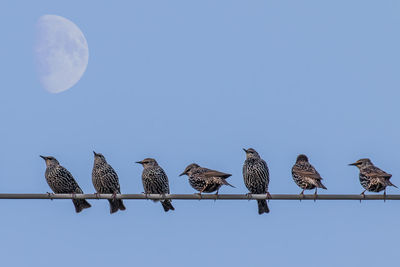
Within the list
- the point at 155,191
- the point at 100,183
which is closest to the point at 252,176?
the point at 155,191

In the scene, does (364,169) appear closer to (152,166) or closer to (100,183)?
(152,166)

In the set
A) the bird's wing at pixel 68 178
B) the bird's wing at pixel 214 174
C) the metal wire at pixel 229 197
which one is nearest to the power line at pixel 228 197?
the metal wire at pixel 229 197

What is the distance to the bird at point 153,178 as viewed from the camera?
1831 cm

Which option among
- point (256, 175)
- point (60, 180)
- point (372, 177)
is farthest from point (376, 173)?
point (60, 180)

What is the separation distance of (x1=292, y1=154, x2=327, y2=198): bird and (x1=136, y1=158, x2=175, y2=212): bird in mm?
2895

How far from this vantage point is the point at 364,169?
54.3 feet

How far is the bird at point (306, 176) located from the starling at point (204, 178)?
5.22ft

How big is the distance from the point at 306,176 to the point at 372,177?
4.69 ft

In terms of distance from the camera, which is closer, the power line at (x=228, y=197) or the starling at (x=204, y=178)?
the power line at (x=228, y=197)

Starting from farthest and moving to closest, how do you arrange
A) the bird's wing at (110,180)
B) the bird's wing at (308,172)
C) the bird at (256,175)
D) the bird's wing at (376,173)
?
the bird's wing at (110,180) < the bird at (256,175) < the bird's wing at (308,172) < the bird's wing at (376,173)

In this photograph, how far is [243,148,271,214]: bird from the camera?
57.7 ft

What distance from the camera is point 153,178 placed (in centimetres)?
1830
